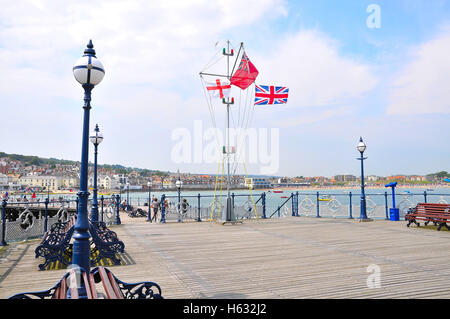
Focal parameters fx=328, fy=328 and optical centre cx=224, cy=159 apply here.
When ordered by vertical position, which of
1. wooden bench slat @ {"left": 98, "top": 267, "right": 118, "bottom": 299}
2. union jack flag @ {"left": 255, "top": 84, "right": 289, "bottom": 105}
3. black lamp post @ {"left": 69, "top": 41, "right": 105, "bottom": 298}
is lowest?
wooden bench slat @ {"left": 98, "top": 267, "right": 118, "bottom": 299}

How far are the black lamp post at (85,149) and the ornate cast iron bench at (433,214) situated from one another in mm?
11954

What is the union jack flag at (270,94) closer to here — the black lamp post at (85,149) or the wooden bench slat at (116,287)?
the black lamp post at (85,149)

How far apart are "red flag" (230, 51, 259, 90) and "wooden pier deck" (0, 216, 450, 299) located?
840 centimetres

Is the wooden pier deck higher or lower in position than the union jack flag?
lower

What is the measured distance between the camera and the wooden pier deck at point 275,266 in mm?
5070

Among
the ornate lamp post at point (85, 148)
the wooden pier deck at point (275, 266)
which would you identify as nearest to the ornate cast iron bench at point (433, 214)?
the wooden pier deck at point (275, 266)

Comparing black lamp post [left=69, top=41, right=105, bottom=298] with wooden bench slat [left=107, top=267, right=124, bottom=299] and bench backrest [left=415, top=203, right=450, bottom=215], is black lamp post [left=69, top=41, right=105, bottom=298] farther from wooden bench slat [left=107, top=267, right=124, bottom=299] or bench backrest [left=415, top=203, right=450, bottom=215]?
bench backrest [left=415, top=203, right=450, bottom=215]

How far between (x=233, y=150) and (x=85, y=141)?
433 inches

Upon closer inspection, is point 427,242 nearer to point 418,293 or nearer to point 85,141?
point 418,293

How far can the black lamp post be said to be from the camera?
16.1 feet

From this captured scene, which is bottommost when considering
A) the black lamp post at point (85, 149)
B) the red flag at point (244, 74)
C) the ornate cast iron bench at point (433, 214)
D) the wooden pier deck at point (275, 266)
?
the wooden pier deck at point (275, 266)

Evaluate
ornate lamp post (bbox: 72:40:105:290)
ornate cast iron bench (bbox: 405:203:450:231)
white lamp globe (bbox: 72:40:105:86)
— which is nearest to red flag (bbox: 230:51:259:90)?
ornate cast iron bench (bbox: 405:203:450:231)
